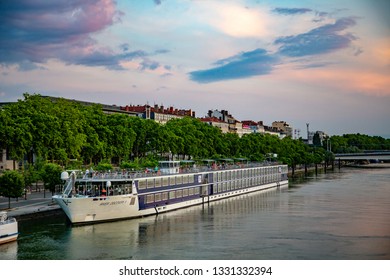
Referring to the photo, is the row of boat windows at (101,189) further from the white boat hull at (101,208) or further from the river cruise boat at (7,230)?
the river cruise boat at (7,230)

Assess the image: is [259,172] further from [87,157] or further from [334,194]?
[87,157]

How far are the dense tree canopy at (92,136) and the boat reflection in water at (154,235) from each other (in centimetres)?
959

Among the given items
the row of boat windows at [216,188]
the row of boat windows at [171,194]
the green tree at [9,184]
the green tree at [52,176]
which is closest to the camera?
the green tree at [9,184]

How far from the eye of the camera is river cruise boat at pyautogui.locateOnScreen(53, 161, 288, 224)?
65.2 feet

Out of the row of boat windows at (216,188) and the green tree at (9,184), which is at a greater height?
the green tree at (9,184)

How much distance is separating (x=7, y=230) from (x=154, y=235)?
4.33 meters

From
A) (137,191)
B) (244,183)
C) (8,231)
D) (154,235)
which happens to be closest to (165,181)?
(137,191)

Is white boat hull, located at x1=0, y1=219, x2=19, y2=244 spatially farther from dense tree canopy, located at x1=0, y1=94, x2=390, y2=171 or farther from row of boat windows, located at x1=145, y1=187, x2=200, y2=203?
dense tree canopy, located at x1=0, y1=94, x2=390, y2=171

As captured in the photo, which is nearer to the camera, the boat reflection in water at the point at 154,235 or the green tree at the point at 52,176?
the boat reflection in water at the point at 154,235

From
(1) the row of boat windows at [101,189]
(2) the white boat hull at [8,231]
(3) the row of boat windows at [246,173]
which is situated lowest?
(2) the white boat hull at [8,231]

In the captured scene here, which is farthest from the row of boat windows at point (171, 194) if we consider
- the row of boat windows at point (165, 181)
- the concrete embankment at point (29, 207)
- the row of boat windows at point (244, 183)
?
the concrete embankment at point (29, 207)

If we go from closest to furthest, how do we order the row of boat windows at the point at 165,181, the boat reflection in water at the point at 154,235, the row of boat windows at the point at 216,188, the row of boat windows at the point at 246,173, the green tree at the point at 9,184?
the boat reflection in water at the point at 154,235, the green tree at the point at 9,184, the row of boat windows at the point at 165,181, the row of boat windows at the point at 216,188, the row of boat windows at the point at 246,173

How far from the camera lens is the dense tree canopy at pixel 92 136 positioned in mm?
29156
